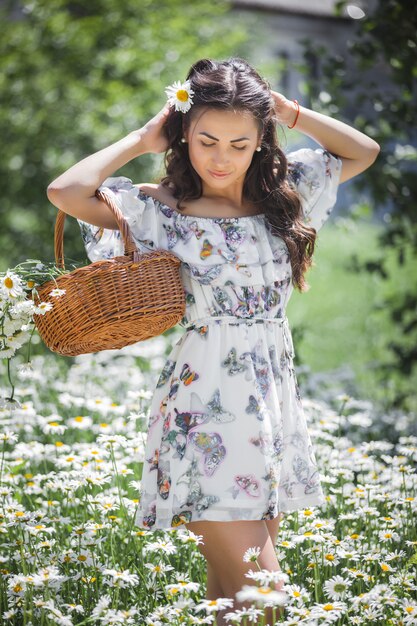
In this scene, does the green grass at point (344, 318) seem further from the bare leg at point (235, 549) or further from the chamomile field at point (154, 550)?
the bare leg at point (235, 549)

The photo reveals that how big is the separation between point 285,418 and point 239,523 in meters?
0.34

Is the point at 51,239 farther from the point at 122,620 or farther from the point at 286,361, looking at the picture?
the point at 122,620

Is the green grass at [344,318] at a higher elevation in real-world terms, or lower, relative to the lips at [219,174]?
lower

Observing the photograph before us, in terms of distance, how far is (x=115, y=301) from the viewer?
229 cm

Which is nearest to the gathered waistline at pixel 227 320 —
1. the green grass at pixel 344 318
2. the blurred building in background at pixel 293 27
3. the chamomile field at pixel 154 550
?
the chamomile field at pixel 154 550

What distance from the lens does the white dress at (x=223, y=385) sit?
7.81ft

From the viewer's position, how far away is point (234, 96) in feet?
8.19

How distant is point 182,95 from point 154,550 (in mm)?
1300

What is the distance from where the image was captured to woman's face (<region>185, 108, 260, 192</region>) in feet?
8.13

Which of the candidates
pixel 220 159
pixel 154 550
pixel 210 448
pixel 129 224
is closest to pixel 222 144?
pixel 220 159

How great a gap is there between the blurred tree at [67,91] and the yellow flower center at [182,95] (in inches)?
148

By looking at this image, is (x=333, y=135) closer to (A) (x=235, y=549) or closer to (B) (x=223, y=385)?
(B) (x=223, y=385)

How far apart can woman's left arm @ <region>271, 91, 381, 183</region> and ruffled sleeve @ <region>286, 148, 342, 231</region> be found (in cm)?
4

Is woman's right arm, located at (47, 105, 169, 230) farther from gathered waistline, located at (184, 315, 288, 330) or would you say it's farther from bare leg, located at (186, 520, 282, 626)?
bare leg, located at (186, 520, 282, 626)
